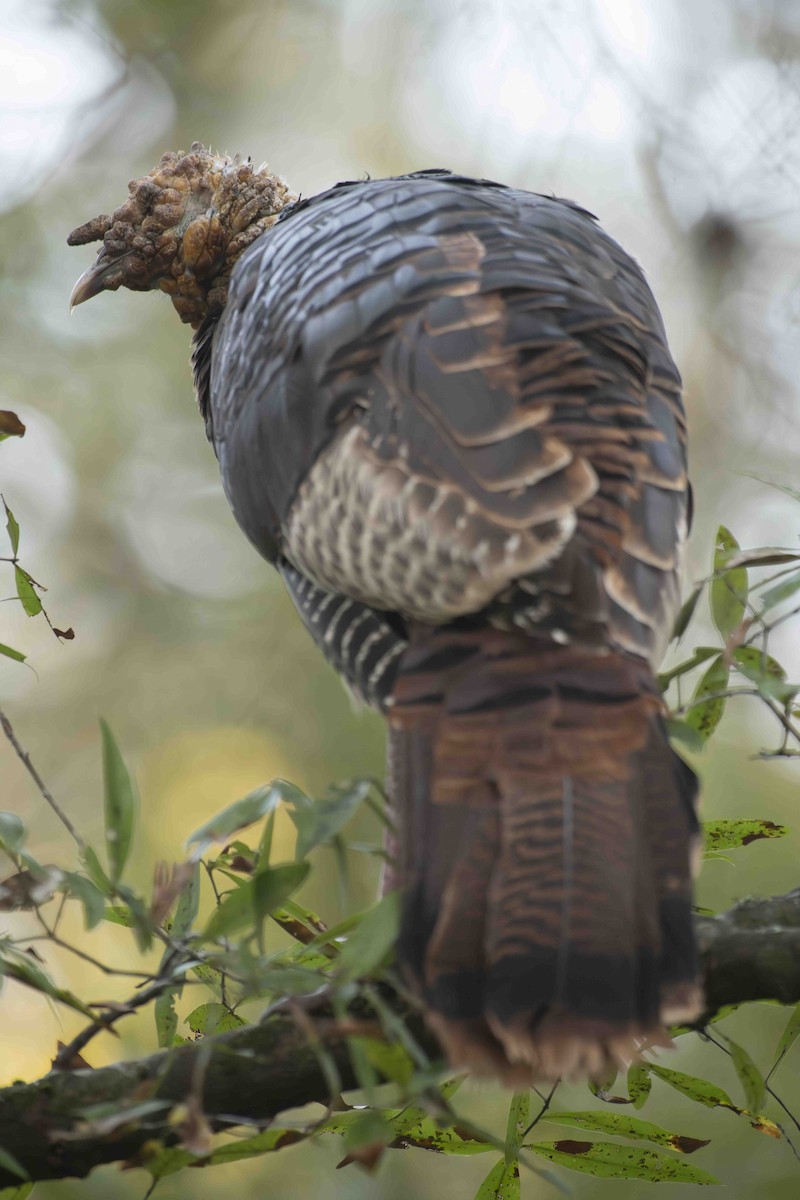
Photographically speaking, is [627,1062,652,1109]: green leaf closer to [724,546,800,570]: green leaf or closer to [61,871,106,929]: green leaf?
[724,546,800,570]: green leaf

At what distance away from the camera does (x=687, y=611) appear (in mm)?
1863

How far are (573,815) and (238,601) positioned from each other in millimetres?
4666

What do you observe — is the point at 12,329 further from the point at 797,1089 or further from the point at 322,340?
the point at 797,1089

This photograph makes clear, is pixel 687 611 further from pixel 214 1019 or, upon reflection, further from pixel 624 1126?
pixel 214 1019

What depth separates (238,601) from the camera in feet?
20.4

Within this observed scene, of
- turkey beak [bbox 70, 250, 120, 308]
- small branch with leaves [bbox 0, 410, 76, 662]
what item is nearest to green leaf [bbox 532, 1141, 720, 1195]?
small branch with leaves [bbox 0, 410, 76, 662]

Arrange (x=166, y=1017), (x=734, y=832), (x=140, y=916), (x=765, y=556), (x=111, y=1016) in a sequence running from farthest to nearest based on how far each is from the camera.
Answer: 1. (x=734, y=832)
2. (x=166, y=1017)
3. (x=765, y=556)
4. (x=111, y=1016)
5. (x=140, y=916)

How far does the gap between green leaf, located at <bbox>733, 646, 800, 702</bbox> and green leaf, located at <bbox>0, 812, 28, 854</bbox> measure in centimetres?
103

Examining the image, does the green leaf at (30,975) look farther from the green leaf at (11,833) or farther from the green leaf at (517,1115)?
the green leaf at (517,1115)

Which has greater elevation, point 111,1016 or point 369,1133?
point 111,1016

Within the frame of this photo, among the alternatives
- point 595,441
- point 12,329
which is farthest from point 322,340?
point 12,329

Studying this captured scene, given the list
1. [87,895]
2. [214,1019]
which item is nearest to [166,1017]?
[214,1019]

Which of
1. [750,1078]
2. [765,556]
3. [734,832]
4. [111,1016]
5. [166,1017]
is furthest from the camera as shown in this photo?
[734,832]

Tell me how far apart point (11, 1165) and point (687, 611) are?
116 cm
